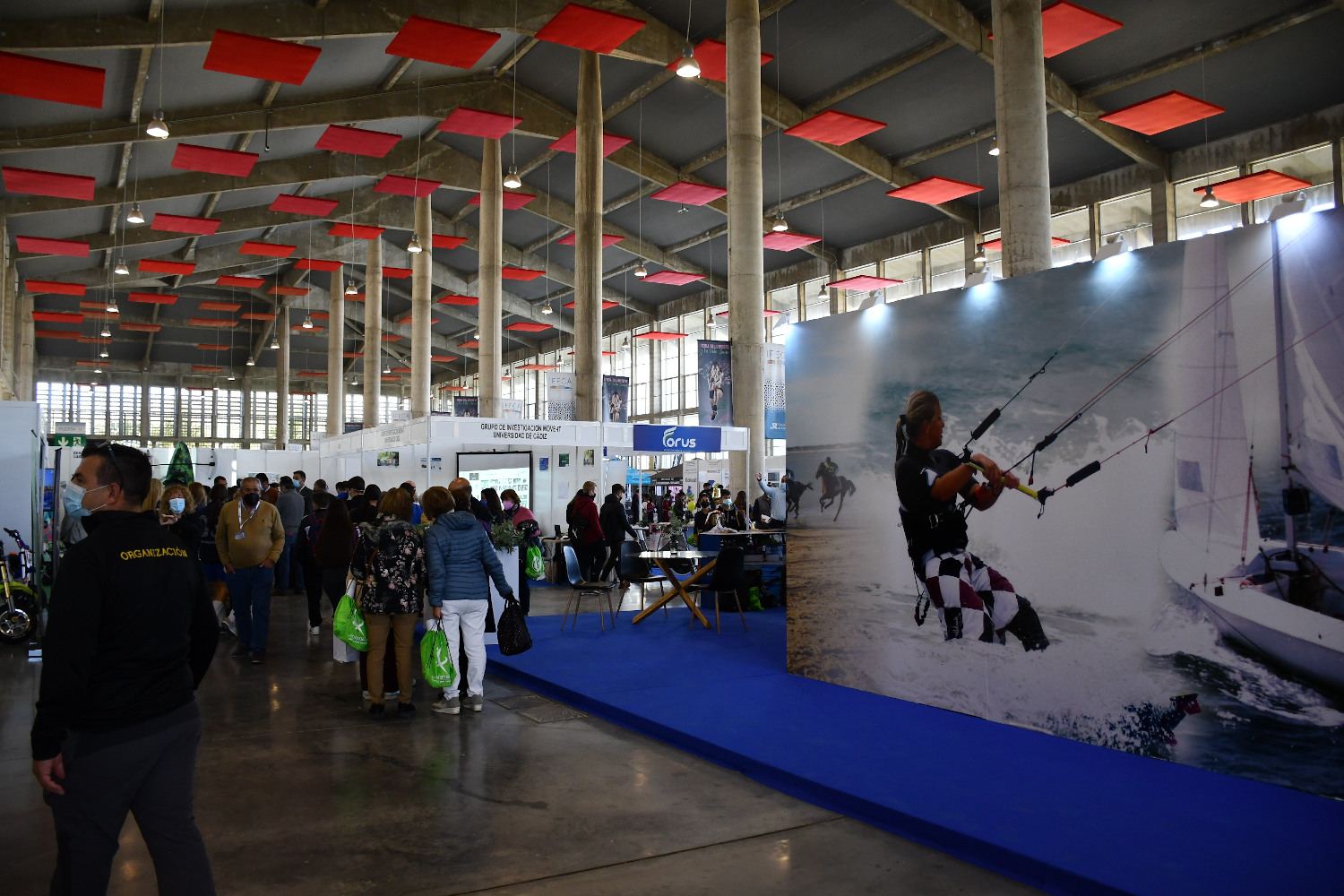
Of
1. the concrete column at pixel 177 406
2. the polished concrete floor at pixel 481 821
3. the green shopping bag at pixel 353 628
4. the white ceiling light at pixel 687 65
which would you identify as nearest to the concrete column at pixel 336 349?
the concrete column at pixel 177 406

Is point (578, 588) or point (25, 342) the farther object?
point (25, 342)

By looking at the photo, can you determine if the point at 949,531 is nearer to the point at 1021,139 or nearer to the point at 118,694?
the point at 118,694

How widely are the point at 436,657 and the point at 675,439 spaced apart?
303 inches

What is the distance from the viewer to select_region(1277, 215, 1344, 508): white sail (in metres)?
3.80

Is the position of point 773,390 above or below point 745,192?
below

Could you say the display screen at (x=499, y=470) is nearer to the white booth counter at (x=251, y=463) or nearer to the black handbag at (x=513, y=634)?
the white booth counter at (x=251, y=463)

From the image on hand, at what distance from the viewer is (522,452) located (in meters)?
13.6

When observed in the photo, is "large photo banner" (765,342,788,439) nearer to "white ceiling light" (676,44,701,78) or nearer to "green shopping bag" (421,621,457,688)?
"white ceiling light" (676,44,701,78)

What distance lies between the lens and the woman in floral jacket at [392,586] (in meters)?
5.28

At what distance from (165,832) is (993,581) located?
13.5 feet

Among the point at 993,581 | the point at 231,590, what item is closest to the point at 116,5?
the point at 231,590

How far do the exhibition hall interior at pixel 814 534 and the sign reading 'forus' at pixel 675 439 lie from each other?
68mm

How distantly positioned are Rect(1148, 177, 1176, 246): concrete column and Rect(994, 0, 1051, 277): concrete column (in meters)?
9.05

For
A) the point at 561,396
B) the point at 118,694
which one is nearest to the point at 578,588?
the point at 118,694
